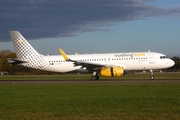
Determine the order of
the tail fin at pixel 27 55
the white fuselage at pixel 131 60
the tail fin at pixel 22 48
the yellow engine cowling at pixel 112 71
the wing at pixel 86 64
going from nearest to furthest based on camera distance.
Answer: the yellow engine cowling at pixel 112 71 → the wing at pixel 86 64 → the white fuselage at pixel 131 60 → the tail fin at pixel 27 55 → the tail fin at pixel 22 48

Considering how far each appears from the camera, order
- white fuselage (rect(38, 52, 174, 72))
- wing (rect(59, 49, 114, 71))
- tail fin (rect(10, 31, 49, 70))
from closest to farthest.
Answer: wing (rect(59, 49, 114, 71)) → white fuselage (rect(38, 52, 174, 72)) → tail fin (rect(10, 31, 49, 70))

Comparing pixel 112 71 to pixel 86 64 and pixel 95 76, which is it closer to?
pixel 95 76

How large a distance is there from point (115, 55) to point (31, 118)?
91.7ft

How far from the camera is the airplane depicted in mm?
37281

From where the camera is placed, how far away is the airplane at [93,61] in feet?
122

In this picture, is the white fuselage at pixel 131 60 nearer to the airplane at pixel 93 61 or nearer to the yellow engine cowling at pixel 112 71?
the airplane at pixel 93 61

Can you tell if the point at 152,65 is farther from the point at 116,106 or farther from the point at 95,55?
the point at 116,106

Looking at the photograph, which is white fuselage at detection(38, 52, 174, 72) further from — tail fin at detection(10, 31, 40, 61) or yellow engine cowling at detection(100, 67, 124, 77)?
tail fin at detection(10, 31, 40, 61)

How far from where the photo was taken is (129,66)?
37906mm

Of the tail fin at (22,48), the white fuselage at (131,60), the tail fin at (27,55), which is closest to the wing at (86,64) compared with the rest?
the white fuselage at (131,60)

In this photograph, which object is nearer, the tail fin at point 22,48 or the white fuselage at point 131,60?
the white fuselage at point 131,60

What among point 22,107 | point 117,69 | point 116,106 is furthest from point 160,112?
point 117,69

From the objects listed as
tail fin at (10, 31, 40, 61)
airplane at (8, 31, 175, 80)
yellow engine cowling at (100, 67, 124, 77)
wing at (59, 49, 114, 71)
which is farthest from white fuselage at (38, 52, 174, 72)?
tail fin at (10, 31, 40, 61)

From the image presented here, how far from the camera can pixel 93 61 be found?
3909 centimetres
